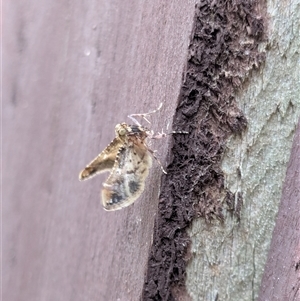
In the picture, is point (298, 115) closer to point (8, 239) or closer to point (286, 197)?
point (286, 197)

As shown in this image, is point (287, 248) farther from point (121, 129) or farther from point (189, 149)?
point (121, 129)

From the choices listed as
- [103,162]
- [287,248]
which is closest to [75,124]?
[103,162]

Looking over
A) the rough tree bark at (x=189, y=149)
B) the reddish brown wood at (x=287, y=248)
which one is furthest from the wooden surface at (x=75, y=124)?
the reddish brown wood at (x=287, y=248)

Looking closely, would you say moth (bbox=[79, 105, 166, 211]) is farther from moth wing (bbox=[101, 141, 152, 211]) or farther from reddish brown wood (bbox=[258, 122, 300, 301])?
reddish brown wood (bbox=[258, 122, 300, 301])

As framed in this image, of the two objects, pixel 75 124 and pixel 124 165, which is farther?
pixel 75 124

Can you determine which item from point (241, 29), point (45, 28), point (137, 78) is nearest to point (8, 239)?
point (45, 28)

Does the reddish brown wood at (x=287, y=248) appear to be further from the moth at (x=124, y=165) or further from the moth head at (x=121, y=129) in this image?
the moth head at (x=121, y=129)
